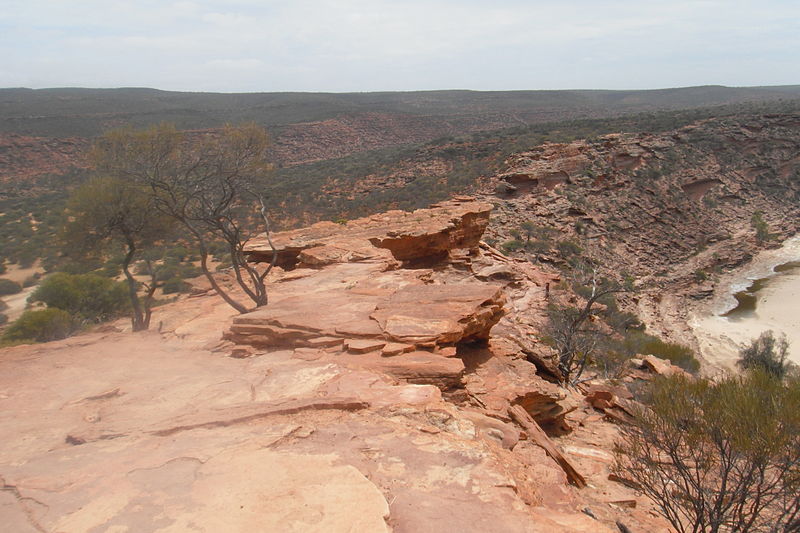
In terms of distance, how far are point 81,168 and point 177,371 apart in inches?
1953

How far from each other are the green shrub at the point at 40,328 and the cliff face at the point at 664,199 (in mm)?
18556

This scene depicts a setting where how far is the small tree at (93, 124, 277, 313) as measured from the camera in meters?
9.53

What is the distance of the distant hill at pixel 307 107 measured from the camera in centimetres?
5631

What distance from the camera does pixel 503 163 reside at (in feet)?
110

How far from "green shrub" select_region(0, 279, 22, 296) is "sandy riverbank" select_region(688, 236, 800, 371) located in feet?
88.9

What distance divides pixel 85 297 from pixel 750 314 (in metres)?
27.8

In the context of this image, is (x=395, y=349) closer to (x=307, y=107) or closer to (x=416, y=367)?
(x=416, y=367)

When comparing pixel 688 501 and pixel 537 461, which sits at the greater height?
pixel 537 461

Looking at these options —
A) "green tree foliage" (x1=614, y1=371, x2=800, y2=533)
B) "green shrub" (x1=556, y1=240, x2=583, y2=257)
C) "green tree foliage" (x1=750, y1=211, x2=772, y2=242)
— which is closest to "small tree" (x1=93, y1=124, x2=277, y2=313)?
"green tree foliage" (x1=614, y1=371, x2=800, y2=533)

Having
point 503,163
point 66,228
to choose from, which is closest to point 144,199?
point 66,228

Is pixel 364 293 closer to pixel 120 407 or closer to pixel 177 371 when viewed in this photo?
pixel 177 371

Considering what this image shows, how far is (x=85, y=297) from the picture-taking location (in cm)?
1500

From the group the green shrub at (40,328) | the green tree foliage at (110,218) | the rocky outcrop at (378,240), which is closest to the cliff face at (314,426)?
the rocky outcrop at (378,240)

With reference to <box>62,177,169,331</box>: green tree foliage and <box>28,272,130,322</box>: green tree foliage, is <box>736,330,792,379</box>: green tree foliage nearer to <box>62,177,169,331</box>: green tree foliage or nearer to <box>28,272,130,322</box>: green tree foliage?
<box>62,177,169,331</box>: green tree foliage
